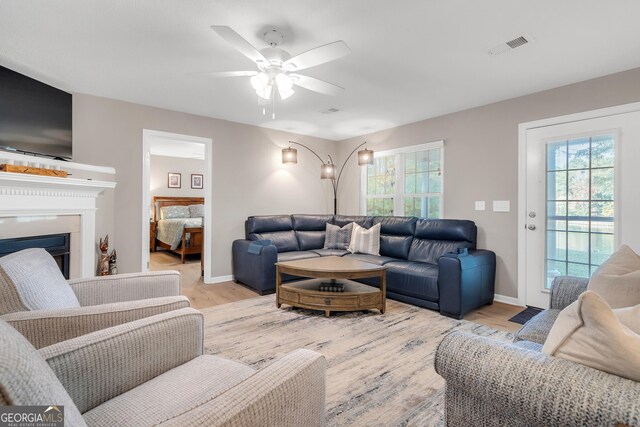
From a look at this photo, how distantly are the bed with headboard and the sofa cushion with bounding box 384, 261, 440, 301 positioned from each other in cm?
405

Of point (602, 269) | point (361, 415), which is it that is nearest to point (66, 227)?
point (361, 415)

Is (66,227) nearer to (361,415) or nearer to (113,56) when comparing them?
(113,56)

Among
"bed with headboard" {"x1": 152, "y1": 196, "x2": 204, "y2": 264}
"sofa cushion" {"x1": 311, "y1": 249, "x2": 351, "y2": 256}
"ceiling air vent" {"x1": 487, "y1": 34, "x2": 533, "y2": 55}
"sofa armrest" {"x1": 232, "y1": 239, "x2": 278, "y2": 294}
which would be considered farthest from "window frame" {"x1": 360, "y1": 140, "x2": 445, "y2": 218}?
"bed with headboard" {"x1": 152, "y1": 196, "x2": 204, "y2": 264}

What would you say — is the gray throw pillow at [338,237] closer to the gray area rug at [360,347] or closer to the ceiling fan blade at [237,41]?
the gray area rug at [360,347]

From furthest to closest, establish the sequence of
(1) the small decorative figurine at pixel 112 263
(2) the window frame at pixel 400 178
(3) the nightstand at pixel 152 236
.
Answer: (3) the nightstand at pixel 152 236
(2) the window frame at pixel 400 178
(1) the small decorative figurine at pixel 112 263

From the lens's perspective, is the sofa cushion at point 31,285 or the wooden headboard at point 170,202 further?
the wooden headboard at point 170,202

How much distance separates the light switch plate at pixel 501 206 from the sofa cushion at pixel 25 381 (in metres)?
4.05

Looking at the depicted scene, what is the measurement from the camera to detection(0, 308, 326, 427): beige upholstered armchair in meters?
0.59

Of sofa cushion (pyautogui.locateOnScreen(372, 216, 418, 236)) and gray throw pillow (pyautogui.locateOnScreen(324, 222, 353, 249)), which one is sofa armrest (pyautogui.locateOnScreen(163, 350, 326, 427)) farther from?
gray throw pillow (pyautogui.locateOnScreen(324, 222, 353, 249))

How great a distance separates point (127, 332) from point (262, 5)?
1974 mm

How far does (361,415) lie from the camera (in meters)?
1.64

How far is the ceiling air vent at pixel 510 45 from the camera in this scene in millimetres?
2303

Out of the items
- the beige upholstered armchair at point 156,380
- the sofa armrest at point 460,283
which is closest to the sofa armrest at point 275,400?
the beige upholstered armchair at point 156,380

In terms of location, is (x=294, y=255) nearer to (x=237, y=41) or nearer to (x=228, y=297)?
(x=228, y=297)
